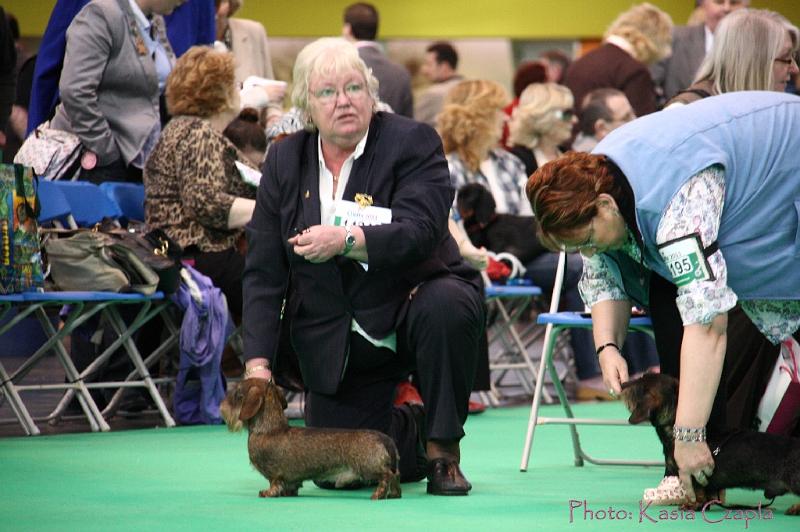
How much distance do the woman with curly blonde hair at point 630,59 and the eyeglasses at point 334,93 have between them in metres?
4.65

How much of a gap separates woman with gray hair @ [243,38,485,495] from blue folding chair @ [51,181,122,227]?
2201 mm

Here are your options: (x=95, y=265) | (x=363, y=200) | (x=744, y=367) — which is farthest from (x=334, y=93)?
(x=95, y=265)

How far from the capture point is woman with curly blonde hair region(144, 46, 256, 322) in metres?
5.70

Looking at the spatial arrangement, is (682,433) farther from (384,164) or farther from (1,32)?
(1,32)

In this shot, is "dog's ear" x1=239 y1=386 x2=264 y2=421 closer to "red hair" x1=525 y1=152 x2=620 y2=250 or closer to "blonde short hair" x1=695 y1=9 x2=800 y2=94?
"red hair" x1=525 y1=152 x2=620 y2=250

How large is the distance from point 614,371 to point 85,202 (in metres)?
3.15

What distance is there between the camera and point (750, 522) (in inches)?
119

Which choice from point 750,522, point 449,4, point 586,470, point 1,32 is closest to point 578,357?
point 586,470

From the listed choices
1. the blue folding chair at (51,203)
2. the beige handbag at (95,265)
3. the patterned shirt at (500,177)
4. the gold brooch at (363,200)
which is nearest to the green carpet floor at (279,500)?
the beige handbag at (95,265)

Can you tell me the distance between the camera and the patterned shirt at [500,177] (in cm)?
691

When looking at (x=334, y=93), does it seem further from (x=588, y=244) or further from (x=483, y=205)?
(x=483, y=205)

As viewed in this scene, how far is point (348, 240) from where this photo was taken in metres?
3.39

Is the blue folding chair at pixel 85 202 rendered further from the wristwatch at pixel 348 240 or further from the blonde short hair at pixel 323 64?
the wristwatch at pixel 348 240

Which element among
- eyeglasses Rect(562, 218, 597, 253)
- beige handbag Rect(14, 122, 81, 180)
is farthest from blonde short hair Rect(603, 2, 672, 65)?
eyeglasses Rect(562, 218, 597, 253)
